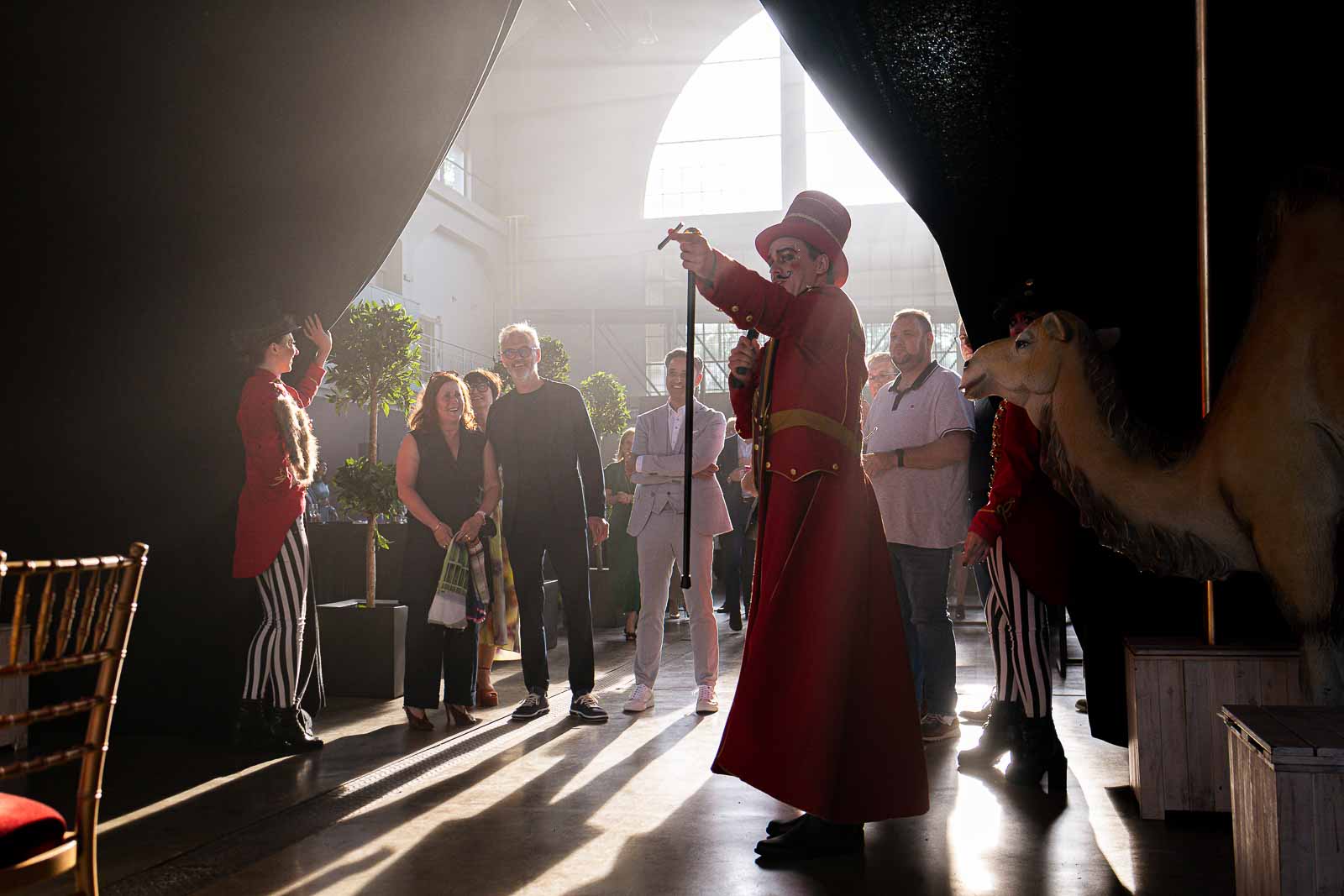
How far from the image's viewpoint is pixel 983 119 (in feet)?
10.1

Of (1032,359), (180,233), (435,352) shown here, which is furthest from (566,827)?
(435,352)

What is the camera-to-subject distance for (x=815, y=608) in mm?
2221

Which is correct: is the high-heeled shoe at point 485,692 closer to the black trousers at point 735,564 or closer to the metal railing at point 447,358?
the black trousers at point 735,564

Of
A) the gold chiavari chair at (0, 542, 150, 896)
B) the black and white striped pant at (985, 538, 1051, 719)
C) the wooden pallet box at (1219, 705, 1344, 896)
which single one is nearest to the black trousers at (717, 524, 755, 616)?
the black and white striped pant at (985, 538, 1051, 719)

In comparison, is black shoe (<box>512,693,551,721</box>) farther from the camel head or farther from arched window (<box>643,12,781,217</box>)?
arched window (<box>643,12,781,217</box>)

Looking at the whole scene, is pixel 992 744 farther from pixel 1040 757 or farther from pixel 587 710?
pixel 587 710

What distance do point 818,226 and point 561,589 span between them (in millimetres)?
2136

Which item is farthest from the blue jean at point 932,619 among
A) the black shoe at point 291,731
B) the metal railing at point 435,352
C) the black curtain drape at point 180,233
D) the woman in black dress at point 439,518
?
the metal railing at point 435,352

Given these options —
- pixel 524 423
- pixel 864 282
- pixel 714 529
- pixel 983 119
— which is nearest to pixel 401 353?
pixel 524 423

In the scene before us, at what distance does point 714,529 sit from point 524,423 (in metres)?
0.97

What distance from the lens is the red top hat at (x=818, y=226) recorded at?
99.1 inches

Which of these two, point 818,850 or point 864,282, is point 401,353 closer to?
point 818,850

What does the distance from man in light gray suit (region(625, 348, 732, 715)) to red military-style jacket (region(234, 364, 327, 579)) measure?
4.96 ft

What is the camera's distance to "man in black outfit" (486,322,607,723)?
4.08 meters
